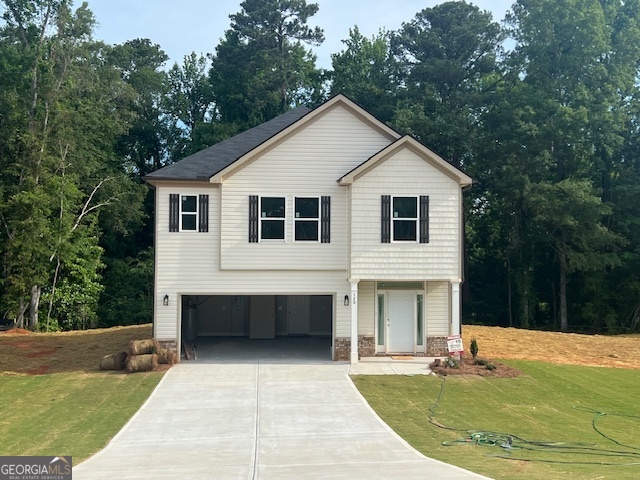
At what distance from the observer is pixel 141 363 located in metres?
16.8

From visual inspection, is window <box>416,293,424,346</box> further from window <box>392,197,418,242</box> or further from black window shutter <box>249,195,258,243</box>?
black window shutter <box>249,195,258,243</box>

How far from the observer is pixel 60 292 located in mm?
32188

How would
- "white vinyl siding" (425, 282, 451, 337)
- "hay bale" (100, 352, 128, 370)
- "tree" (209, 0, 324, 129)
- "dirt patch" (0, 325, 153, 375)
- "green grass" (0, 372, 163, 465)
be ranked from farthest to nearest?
1. "tree" (209, 0, 324, 129)
2. "white vinyl siding" (425, 282, 451, 337)
3. "dirt patch" (0, 325, 153, 375)
4. "hay bale" (100, 352, 128, 370)
5. "green grass" (0, 372, 163, 465)

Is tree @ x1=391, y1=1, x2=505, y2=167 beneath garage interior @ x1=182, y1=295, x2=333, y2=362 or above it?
above

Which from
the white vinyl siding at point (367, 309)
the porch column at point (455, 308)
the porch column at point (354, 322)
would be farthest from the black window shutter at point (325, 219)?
the porch column at point (455, 308)

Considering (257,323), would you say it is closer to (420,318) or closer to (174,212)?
(174,212)

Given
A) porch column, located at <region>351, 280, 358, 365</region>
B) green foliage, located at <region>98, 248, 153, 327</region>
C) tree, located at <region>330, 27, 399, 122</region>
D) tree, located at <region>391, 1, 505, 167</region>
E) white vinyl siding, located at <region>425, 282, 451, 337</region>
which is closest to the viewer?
porch column, located at <region>351, 280, 358, 365</region>

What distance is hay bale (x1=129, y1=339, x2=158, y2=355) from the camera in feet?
56.7

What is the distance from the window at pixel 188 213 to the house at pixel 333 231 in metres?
0.03

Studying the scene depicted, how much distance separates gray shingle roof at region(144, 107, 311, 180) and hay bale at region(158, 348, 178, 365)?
5.31m

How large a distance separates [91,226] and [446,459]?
28.6m

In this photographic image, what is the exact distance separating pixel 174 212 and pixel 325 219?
478 centimetres

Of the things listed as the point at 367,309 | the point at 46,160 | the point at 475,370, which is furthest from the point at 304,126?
the point at 46,160

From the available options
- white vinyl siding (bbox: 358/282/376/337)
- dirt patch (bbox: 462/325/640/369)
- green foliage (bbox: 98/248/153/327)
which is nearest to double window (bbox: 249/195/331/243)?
white vinyl siding (bbox: 358/282/376/337)
